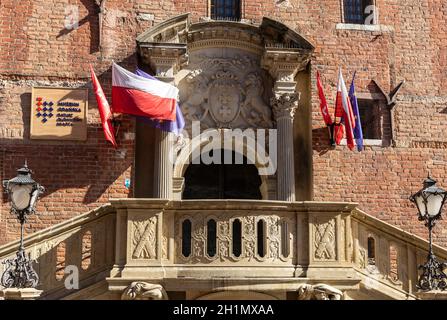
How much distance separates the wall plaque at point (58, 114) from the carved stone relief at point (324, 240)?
5.30m

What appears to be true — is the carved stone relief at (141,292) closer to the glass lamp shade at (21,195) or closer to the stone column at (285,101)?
the glass lamp shade at (21,195)

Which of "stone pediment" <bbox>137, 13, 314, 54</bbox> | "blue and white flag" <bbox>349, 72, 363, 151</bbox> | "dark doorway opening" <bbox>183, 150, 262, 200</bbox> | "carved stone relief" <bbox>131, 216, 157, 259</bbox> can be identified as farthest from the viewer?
"dark doorway opening" <bbox>183, 150, 262, 200</bbox>

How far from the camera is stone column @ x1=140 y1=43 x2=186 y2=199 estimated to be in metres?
13.6

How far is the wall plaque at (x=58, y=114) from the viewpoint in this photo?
1362 centimetres

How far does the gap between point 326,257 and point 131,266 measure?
9.36 ft

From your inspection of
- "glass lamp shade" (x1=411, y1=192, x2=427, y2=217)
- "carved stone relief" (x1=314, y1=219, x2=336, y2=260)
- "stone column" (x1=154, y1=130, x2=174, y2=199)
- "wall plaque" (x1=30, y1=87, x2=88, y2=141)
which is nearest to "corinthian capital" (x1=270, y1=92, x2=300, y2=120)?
"stone column" (x1=154, y1=130, x2=174, y2=199)

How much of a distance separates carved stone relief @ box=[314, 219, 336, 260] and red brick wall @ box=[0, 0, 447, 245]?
11.0 ft

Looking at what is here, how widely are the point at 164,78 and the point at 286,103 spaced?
2447 millimetres

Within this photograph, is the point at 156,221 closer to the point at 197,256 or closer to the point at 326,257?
the point at 197,256

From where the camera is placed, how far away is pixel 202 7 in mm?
14641

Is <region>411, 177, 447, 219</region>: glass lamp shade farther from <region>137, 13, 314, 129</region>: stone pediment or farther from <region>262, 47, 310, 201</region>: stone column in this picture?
<region>137, 13, 314, 129</region>: stone pediment

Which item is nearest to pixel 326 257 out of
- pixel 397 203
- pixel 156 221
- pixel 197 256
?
pixel 197 256

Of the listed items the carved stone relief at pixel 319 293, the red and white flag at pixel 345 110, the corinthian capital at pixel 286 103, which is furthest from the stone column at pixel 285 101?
the carved stone relief at pixel 319 293

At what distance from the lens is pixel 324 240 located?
34.8 feet
